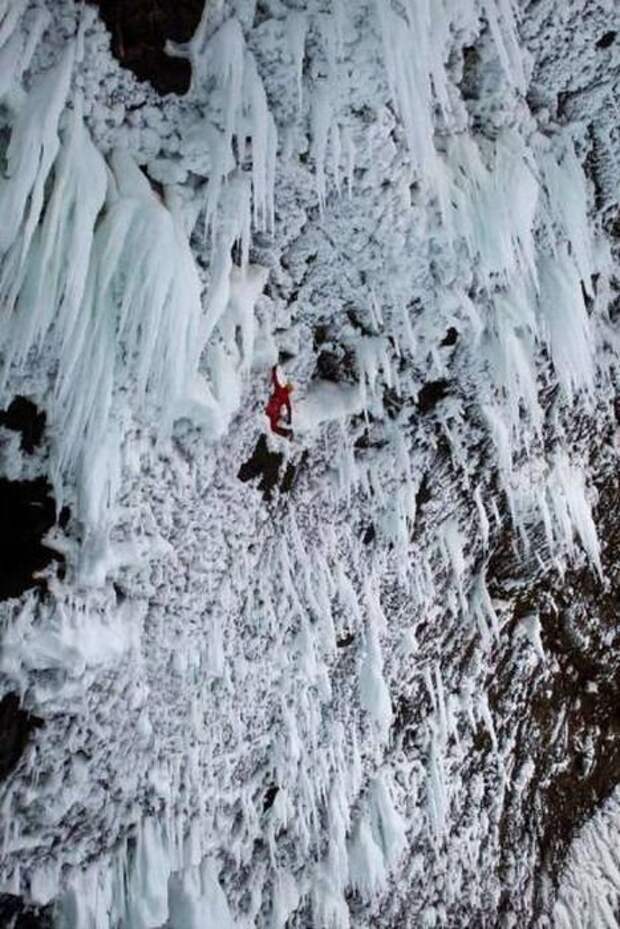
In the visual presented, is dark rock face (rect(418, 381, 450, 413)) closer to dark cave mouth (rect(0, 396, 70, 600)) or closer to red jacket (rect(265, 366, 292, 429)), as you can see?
→ red jacket (rect(265, 366, 292, 429))

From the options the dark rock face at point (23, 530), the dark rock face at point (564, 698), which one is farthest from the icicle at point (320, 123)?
the dark rock face at point (564, 698)

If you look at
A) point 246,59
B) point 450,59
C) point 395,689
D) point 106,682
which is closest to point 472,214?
point 450,59

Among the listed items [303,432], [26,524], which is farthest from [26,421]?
[303,432]

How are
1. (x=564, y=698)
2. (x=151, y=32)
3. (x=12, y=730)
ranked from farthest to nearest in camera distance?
(x=564, y=698) → (x=12, y=730) → (x=151, y=32)

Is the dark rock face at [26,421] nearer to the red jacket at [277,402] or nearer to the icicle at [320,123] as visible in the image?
the red jacket at [277,402]

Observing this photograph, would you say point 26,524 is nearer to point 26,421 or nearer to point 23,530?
point 23,530

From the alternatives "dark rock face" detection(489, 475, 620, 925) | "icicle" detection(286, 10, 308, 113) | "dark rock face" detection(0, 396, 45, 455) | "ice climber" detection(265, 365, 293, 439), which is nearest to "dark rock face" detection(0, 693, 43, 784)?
"dark rock face" detection(0, 396, 45, 455)

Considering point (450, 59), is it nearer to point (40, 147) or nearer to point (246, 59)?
point (246, 59)
